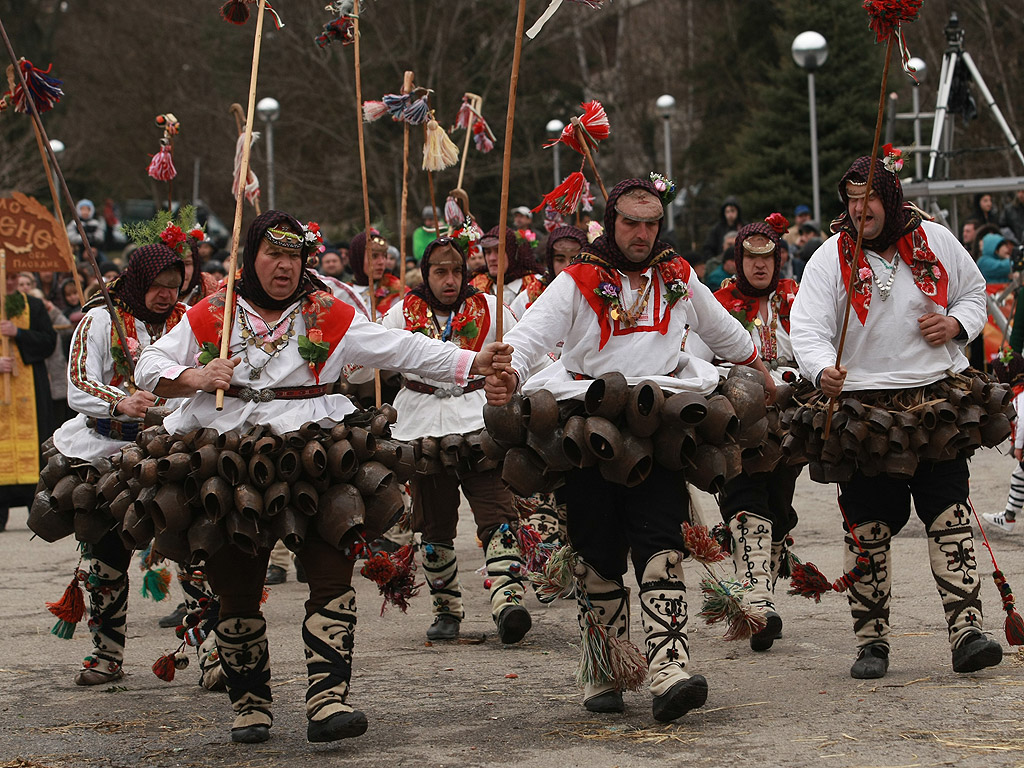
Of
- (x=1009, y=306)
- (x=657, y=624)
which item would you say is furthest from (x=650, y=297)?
(x=1009, y=306)

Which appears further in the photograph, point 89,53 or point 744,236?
point 89,53

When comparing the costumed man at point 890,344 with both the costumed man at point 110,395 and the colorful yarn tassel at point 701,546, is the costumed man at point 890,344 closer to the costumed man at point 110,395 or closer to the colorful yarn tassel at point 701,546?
the colorful yarn tassel at point 701,546

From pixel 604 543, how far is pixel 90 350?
2.73 m

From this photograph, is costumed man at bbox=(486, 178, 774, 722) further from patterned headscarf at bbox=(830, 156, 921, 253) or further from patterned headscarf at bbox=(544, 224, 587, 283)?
patterned headscarf at bbox=(544, 224, 587, 283)

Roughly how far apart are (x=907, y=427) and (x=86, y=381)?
3.73 metres

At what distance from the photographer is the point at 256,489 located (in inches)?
210

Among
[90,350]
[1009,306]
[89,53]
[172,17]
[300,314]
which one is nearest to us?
[300,314]

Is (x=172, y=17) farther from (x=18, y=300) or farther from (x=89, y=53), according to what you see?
(x=18, y=300)

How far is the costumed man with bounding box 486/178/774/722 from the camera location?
5758mm

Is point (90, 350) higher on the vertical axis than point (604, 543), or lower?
higher

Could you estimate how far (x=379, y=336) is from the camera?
5.81 meters

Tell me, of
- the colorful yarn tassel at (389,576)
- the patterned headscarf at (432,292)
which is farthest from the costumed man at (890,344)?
the patterned headscarf at (432,292)

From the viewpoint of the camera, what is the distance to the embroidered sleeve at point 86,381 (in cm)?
688

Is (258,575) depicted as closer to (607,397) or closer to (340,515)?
(340,515)
